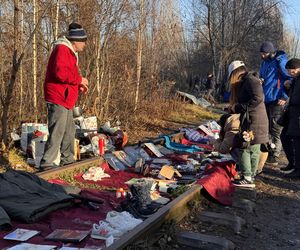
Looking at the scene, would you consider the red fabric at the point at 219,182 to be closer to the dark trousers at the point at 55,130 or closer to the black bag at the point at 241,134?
the black bag at the point at 241,134

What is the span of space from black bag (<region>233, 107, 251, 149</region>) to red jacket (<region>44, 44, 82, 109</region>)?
2607mm

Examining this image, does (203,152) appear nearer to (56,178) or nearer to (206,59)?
(56,178)

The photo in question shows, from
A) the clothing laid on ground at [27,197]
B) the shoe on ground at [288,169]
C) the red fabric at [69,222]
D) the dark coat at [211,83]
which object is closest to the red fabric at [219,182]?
the red fabric at [69,222]

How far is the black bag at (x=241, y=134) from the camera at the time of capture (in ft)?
20.1

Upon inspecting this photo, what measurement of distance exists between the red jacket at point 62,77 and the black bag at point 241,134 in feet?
8.55

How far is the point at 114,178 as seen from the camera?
640cm

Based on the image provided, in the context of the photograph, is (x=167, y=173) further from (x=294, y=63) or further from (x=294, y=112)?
(x=294, y=63)

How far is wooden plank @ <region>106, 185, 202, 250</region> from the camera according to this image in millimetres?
3412

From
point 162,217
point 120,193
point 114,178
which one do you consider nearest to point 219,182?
point 120,193

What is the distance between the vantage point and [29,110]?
30.5ft

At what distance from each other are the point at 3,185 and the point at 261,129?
3.77m

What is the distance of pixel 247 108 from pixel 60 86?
2.88 m

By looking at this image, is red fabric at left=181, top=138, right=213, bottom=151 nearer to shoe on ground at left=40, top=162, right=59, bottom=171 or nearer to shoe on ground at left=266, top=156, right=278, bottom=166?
shoe on ground at left=266, top=156, right=278, bottom=166

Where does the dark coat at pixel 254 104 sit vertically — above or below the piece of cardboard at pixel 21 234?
above
